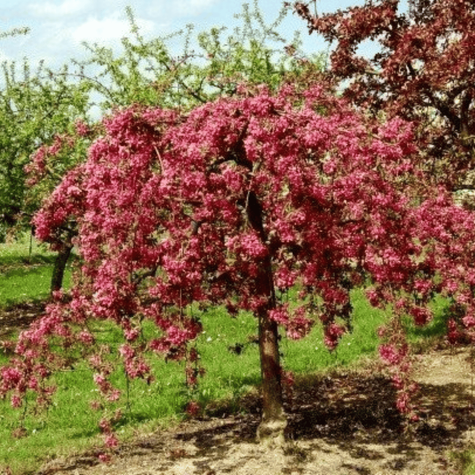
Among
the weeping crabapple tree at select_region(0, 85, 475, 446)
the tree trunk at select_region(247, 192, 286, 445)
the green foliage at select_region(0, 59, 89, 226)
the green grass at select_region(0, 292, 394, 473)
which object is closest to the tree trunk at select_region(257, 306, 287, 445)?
the tree trunk at select_region(247, 192, 286, 445)

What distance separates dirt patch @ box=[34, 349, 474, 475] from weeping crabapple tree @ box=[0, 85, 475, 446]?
124 centimetres

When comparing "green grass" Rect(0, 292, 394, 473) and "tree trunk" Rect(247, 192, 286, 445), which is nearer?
"tree trunk" Rect(247, 192, 286, 445)

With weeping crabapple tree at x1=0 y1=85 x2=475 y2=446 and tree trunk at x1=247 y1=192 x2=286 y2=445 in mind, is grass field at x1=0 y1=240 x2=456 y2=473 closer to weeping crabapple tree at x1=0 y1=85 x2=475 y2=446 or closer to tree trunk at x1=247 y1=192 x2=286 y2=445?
tree trunk at x1=247 y1=192 x2=286 y2=445

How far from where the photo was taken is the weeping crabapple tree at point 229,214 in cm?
788

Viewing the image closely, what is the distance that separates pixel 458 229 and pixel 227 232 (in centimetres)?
366

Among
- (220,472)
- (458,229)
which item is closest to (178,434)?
(220,472)

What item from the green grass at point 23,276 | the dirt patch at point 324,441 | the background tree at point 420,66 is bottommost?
the dirt patch at point 324,441

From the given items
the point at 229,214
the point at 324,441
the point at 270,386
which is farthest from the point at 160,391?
the point at 229,214

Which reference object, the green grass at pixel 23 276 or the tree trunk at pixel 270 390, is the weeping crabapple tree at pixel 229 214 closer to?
the tree trunk at pixel 270 390

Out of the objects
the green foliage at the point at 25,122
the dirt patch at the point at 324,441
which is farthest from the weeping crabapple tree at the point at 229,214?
the green foliage at the point at 25,122

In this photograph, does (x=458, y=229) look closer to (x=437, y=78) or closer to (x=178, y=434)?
(x=437, y=78)

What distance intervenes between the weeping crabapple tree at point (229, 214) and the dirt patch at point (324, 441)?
1.24 m

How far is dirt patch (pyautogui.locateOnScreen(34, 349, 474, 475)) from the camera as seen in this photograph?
930 centimetres

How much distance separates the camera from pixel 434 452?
9750 millimetres
